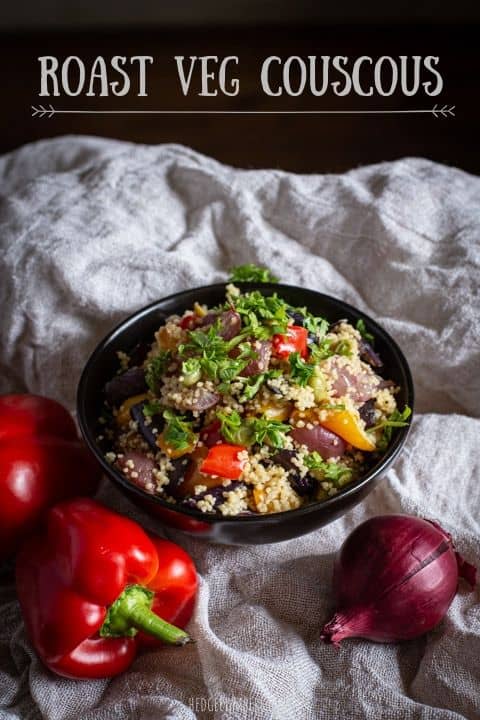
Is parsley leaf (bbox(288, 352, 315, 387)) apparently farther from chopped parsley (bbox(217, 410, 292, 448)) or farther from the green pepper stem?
the green pepper stem

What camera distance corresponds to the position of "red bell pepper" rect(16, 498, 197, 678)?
2.46 meters

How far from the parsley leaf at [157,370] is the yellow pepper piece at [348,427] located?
1.88 feet

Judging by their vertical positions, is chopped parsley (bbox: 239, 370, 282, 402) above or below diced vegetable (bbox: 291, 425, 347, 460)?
above

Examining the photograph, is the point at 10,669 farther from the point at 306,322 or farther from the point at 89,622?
the point at 306,322

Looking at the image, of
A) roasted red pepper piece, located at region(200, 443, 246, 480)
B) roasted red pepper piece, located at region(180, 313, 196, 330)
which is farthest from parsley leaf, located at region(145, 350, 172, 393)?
roasted red pepper piece, located at region(200, 443, 246, 480)

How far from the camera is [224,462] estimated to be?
2.47m

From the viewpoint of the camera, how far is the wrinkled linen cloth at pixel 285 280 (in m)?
2.42

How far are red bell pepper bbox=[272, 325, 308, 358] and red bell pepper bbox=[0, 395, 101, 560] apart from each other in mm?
878

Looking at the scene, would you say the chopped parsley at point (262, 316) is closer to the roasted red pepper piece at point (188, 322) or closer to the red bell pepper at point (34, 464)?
the roasted red pepper piece at point (188, 322)

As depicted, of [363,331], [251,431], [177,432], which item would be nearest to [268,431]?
[251,431]

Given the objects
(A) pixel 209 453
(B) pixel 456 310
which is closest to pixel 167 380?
(A) pixel 209 453

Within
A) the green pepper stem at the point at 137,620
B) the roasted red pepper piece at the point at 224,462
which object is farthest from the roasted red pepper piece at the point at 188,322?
the green pepper stem at the point at 137,620

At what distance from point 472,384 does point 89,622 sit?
1.64 m

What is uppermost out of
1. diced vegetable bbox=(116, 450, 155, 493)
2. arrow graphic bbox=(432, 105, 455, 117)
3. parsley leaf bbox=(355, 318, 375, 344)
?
arrow graphic bbox=(432, 105, 455, 117)
